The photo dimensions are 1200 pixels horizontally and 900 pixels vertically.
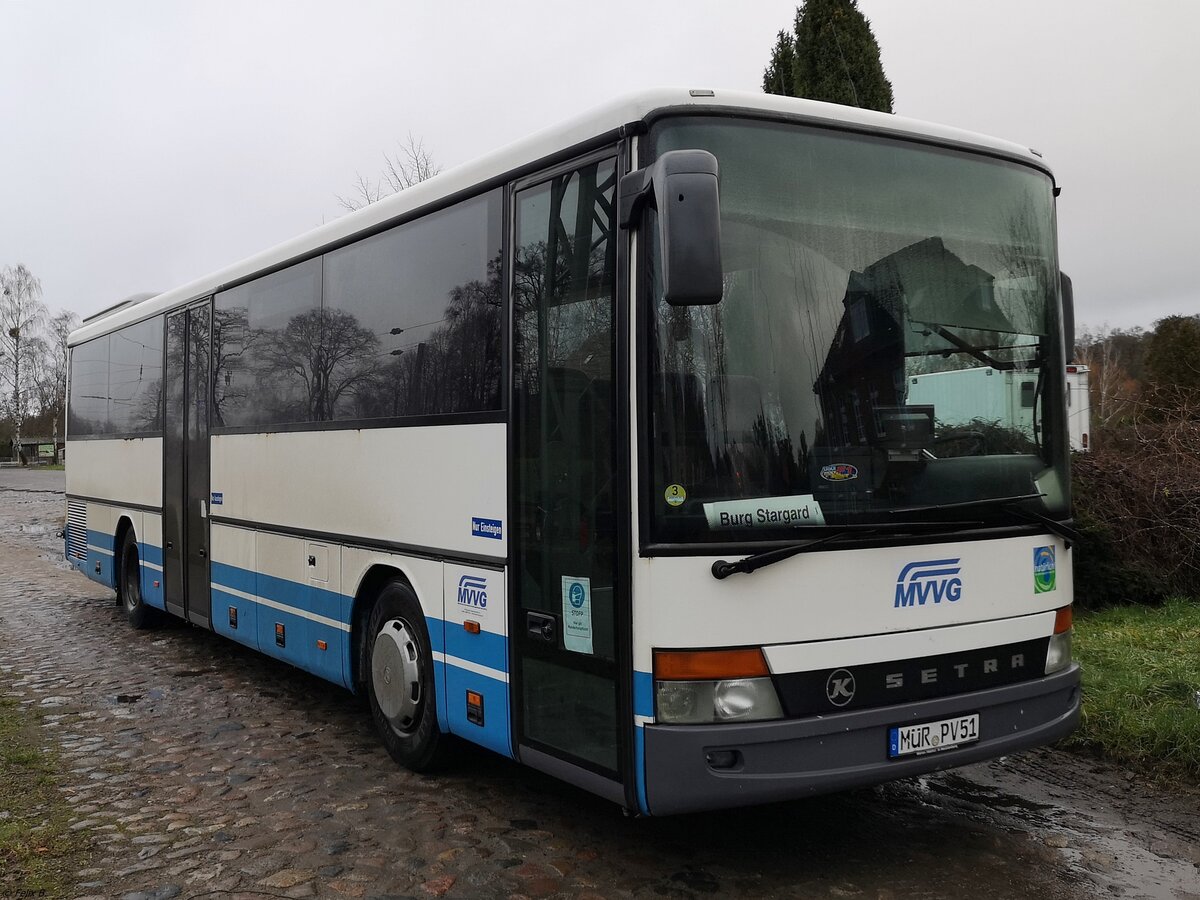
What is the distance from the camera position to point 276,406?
7.85 m

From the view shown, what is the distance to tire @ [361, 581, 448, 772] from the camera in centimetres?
595

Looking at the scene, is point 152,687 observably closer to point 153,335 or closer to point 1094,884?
point 153,335

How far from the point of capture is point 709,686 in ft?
13.8

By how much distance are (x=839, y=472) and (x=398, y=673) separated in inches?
117

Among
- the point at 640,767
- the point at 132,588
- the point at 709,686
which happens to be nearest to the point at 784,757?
the point at 709,686

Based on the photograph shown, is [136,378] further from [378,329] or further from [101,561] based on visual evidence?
[378,329]

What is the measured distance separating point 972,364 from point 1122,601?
20.6 ft

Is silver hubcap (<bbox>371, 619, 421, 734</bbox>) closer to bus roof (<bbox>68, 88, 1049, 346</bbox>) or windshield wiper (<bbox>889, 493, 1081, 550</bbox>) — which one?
bus roof (<bbox>68, 88, 1049, 346</bbox>)

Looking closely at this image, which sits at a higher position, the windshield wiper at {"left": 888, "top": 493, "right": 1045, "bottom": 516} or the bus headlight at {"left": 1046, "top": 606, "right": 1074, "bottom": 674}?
the windshield wiper at {"left": 888, "top": 493, "right": 1045, "bottom": 516}

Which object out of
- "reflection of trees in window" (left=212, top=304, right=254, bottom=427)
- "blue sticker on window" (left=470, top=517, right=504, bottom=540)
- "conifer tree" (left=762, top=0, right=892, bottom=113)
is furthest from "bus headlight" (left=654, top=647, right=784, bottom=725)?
"conifer tree" (left=762, top=0, right=892, bottom=113)

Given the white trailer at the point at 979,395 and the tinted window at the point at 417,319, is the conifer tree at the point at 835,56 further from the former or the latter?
the white trailer at the point at 979,395

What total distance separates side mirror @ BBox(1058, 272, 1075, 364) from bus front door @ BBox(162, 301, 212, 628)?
21.9 ft

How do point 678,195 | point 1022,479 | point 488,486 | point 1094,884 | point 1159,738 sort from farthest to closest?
point 1159,738
point 488,486
point 1022,479
point 1094,884
point 678,195

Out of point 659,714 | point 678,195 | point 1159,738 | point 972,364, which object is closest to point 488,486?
point 659,714
